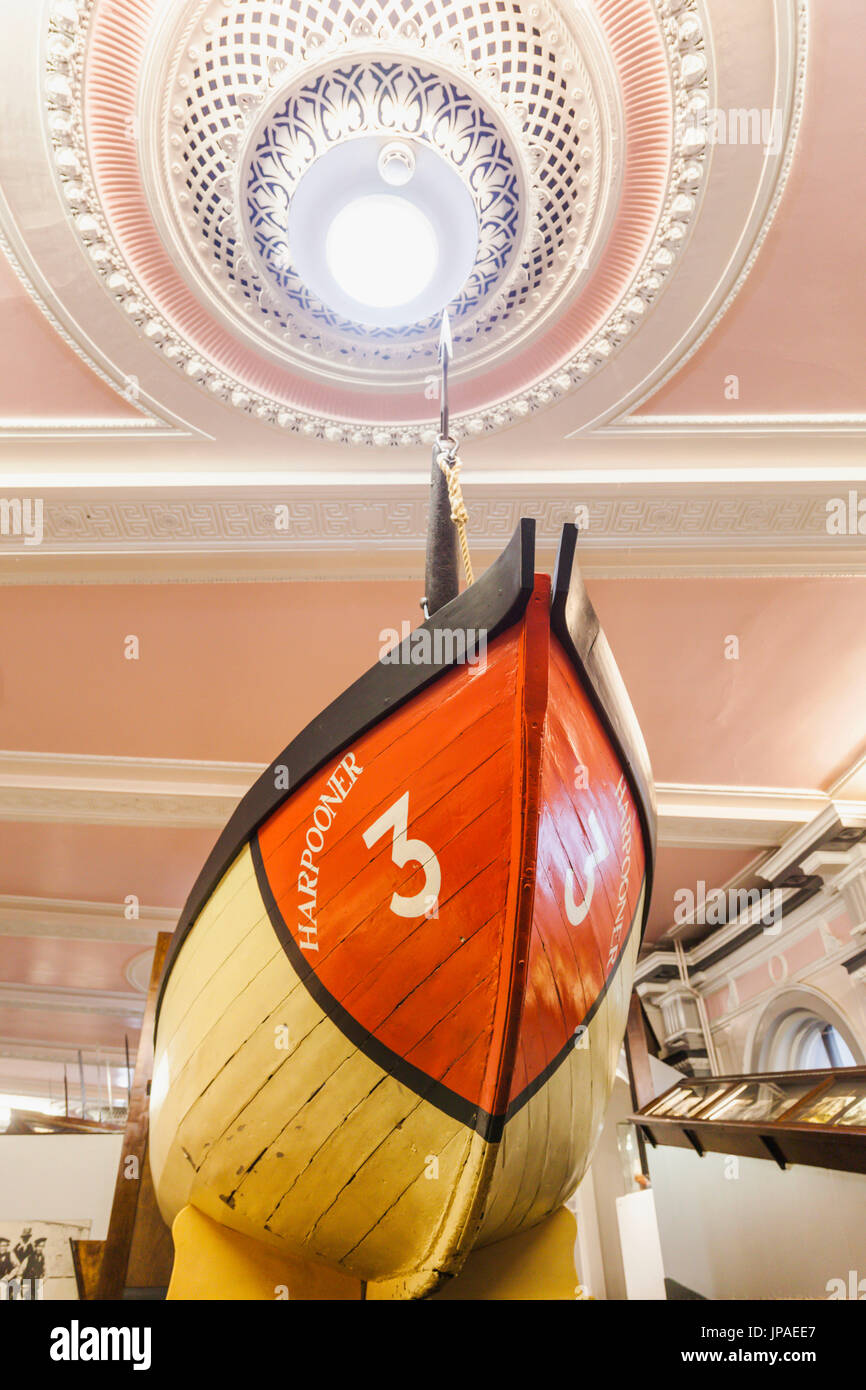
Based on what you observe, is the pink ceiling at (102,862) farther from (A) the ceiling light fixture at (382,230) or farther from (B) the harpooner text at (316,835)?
(B) the harpooner text at (316,835)

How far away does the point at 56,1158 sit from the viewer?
3.88 m

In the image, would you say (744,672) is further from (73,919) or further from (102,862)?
(73,919)

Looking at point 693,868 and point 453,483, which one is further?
point 693,868

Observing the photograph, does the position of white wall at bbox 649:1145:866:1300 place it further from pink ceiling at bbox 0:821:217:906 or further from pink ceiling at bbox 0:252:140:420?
pink ceiling at bbox 0:252:140:420

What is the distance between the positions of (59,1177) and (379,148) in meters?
4.68

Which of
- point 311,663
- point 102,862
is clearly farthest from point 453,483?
point 102,862

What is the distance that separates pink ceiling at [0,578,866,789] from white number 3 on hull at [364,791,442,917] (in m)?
2.64

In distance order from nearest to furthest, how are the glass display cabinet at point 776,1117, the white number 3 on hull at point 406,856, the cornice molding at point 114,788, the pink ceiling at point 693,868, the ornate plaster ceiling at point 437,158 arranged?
the white number 3 on hull at point 406,856 → the ornate plaster ceiling at point 437,158 → the glass display cabinet at point 776,1117 → the cornice molding at point 114,788 → the pink ceiling at point 693,868

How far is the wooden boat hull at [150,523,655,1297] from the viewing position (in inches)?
51.6

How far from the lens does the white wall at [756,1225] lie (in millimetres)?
3899

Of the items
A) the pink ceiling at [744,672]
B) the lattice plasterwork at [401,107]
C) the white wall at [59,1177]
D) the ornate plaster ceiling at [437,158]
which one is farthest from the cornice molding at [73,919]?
the lattice plasterwork at [401,107]

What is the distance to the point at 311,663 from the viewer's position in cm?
432
